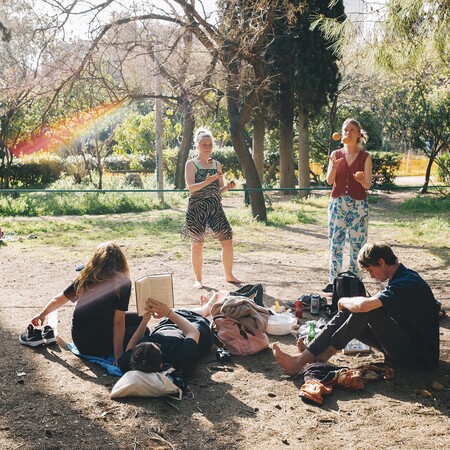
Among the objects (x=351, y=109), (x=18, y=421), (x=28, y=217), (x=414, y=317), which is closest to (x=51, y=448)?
(x=18, y=421)

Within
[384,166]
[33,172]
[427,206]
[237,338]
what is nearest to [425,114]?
[427,206]

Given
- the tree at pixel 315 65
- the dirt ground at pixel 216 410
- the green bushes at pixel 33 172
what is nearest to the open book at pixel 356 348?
the dirt ground at pixel 216 410

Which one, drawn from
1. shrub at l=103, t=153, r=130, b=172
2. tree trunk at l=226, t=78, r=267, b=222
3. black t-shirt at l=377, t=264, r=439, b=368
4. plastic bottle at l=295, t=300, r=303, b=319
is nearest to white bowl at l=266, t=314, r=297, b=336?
plastic bottle at l=295, t=300, r=303, b=319

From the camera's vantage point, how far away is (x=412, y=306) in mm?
3771

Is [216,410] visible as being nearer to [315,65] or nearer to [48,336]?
[48,336]

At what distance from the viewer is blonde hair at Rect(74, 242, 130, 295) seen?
4168mm

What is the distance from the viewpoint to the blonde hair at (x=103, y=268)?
417 cm

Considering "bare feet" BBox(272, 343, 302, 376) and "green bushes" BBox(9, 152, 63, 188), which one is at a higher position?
"green bushes" BBox(9, 152, 63, 188)

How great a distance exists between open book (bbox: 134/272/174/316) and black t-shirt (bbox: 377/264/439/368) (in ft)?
4.67

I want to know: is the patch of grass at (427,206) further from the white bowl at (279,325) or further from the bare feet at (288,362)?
the bare feet at (288,362)

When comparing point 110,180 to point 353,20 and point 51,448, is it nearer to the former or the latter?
point 353,20

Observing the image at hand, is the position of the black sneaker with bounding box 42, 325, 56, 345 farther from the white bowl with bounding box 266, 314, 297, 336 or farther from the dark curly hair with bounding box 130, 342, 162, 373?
the white bowl with bounding box 266, 314, 297, 336

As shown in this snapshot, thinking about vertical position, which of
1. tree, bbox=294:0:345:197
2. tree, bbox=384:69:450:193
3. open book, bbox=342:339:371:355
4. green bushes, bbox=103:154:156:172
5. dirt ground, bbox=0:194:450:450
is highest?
tree, bbox=294:0:345:197

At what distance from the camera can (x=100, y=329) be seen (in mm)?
4285
